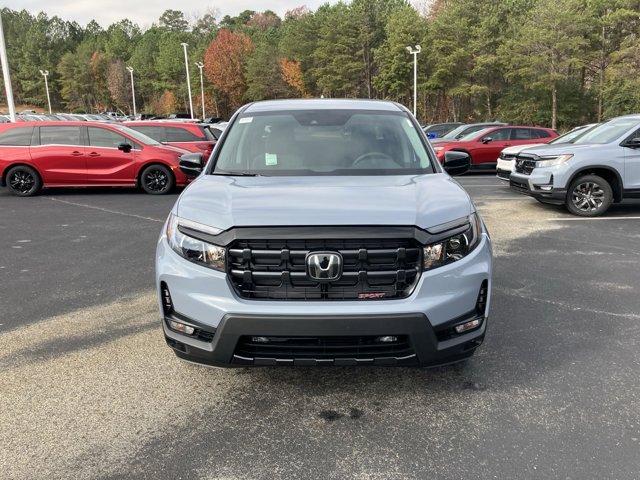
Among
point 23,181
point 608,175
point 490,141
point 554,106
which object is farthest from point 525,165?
point 554,106

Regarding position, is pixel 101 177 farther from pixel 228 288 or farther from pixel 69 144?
pixel 228 288

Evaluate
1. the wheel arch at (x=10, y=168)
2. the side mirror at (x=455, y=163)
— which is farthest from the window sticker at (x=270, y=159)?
the wheel arch at (x=10, y=168)

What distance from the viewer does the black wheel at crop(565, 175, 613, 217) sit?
30.7ft

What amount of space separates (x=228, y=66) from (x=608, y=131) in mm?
79965

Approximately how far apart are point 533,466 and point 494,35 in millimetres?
50492

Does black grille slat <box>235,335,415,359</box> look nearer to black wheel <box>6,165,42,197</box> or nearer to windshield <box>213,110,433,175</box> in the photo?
windshield <box>213,110,433,175</box>

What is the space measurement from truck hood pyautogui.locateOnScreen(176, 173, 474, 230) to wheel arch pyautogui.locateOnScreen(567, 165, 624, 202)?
6484 millimetres

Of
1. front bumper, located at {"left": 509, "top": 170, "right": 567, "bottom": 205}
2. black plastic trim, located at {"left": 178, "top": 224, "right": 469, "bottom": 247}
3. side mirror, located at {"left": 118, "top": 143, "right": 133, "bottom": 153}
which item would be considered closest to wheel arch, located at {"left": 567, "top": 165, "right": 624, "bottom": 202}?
front bumper, located at {"left": 509, "top": 170, "right": 567, "bottom": 205}

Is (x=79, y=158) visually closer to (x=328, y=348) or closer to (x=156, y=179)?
(x=156, y=179)

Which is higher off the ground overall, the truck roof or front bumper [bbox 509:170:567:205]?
the truck roof

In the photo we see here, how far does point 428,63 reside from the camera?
172 feet

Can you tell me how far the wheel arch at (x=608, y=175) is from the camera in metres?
9.23

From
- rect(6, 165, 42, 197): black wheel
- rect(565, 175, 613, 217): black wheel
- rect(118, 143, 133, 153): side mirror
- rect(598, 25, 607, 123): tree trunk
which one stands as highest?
rect(598, 25, 607, 123): tree trunk

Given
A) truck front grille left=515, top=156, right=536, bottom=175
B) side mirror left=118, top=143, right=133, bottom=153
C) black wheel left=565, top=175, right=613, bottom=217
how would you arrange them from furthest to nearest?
side mirror left=118, top=143, right=133, bottom=153, truck front grille left=515, top=156, right=536, bottom=175, black wheel left=565, top=175, right=613, bottom=217
